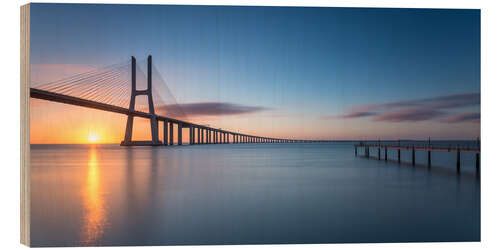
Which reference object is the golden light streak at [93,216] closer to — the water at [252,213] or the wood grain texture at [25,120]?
the water at [252,213]

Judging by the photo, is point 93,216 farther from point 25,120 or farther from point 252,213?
point 252,213

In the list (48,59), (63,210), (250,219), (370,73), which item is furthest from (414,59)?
(63,210)

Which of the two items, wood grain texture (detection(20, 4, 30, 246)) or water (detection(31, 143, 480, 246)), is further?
water (detection(31, 143, 480, 246))

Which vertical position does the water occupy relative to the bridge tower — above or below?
below

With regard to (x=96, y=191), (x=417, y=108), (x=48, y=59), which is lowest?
(x=96, y=191)

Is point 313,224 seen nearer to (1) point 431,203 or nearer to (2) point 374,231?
(2) point 374,231

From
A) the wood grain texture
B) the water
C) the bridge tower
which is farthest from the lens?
the bridge tower

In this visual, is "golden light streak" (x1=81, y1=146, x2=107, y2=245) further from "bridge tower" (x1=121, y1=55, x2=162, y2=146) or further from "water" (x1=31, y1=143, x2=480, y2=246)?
"bridge tower" (x1=121, y1=55, x2=162, y2=146)

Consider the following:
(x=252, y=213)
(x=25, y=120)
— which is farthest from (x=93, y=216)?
(x=252, y=213)

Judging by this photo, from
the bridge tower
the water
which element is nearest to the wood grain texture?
the water

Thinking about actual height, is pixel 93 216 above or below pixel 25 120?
below

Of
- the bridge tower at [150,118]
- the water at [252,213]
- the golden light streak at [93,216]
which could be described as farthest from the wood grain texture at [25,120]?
the bridge tower at [150,118]
